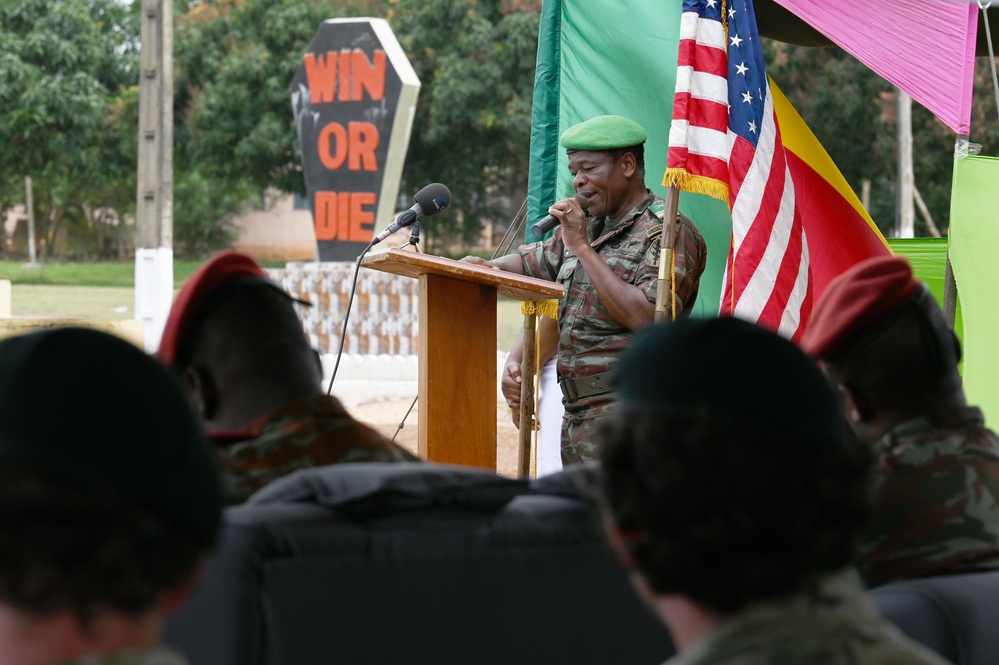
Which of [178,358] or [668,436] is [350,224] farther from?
[668,436]

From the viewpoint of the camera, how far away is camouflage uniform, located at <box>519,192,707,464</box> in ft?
13.5

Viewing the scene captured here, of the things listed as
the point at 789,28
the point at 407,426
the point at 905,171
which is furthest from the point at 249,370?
the point at 905,171

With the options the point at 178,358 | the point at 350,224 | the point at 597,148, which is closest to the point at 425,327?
the point at 597,148

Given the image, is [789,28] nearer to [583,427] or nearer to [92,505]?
[583,427]

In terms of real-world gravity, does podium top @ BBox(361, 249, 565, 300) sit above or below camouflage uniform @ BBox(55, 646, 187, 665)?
above

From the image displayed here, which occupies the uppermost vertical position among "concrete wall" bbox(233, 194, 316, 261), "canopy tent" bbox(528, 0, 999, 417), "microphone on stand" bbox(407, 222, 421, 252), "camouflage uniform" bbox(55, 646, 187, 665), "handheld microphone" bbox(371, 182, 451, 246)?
"canopy tent" bbox(528, 0, 999, 417)

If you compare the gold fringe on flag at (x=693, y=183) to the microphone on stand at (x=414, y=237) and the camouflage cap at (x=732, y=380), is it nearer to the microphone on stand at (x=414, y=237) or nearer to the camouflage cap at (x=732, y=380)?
the microphone on stand at (x=414, y=237)

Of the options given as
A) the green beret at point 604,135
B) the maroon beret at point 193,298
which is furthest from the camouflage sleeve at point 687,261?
the maroon beret at point 193,298

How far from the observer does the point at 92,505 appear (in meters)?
1.00

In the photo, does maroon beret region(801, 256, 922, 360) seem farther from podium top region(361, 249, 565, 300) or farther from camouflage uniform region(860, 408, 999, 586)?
podium top region(361, 249, 565, 300)

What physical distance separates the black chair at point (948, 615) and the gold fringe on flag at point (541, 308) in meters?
2.84

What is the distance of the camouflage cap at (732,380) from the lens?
3.77 ft

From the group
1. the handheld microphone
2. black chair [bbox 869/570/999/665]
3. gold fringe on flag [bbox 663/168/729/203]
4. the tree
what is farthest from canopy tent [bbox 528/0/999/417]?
the tree

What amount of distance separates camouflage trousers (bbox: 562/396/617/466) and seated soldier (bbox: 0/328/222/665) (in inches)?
121
